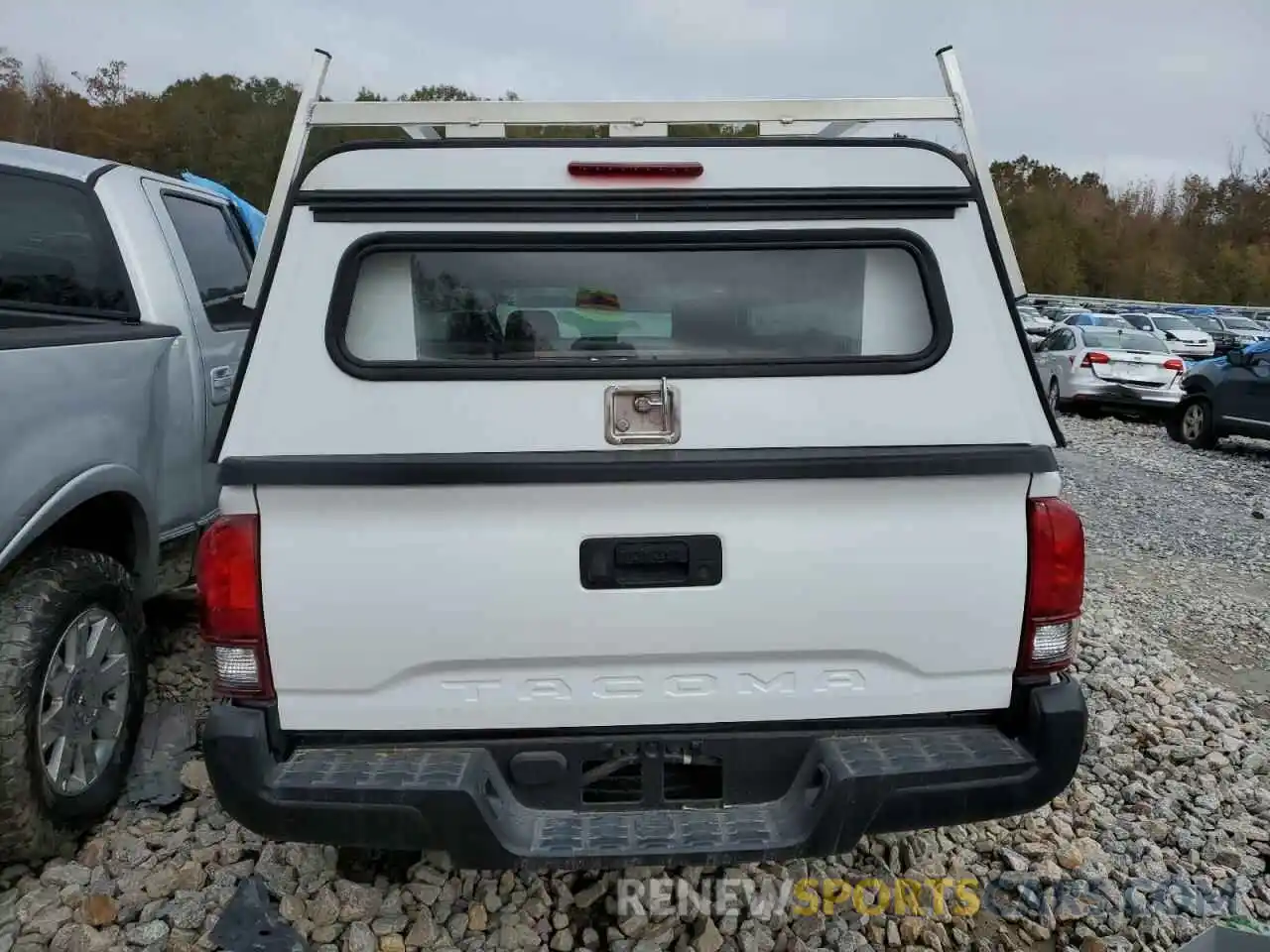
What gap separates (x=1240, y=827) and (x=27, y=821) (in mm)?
4164

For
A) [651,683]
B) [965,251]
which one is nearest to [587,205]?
[965,251]

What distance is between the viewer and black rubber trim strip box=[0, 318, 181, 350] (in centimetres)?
292

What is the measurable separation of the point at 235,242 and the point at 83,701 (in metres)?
2.76

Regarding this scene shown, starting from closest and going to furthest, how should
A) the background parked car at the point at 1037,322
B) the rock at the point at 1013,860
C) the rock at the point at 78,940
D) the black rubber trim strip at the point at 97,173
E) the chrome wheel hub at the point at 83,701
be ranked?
1. the rock at the point at 78,940
2. the chrome wheel hub at the point at 83,701
3. the rock at the point at 1013,860
4. the black rubber trim strip at the point at 97,173
5. the background parked car at the point at 1037,322

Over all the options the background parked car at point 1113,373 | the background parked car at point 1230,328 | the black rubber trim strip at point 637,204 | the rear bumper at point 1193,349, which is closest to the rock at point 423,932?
the black rubber trim strip at point 637,204

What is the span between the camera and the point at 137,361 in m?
3.57

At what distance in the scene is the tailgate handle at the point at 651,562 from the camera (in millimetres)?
2342

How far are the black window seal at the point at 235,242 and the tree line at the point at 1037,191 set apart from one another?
108 ft

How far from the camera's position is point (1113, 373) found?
49.4 ft

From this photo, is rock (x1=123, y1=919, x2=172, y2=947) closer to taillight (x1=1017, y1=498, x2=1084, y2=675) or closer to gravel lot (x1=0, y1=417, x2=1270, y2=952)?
gravel lot (x1=0, y1=417, x2=1270, y2=952)

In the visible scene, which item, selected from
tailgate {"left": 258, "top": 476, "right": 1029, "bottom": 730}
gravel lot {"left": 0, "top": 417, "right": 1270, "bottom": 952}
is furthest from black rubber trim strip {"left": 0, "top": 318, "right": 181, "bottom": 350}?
gravel lot {"left": 0, "top": 417, "right": 1270, "bottom": 952}

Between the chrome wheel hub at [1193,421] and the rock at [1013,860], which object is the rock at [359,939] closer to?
the rock at [1013,860]

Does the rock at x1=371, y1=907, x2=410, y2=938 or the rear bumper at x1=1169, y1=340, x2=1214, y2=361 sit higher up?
the rock at x1=371, y1=907, x2=410, y2=938

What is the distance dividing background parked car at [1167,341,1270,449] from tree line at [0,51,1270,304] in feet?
104
